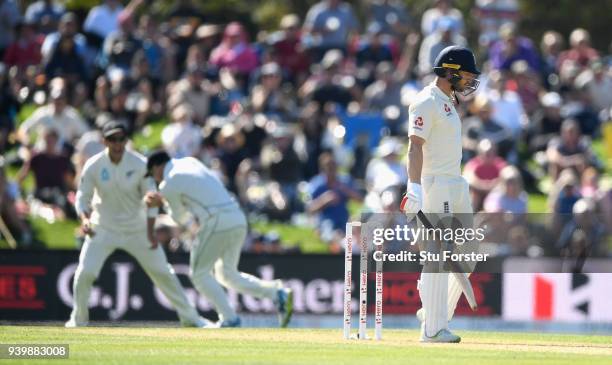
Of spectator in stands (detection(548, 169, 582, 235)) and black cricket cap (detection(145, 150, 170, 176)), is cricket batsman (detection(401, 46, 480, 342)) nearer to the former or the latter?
black cricket cap (detection(145, 150, 170, 176))

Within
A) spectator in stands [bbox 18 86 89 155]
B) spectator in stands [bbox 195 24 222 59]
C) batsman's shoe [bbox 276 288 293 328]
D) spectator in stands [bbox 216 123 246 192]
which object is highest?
spectator in stands [bbox 195 24 222 59]

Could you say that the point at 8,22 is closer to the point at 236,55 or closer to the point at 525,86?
the point at 236,55

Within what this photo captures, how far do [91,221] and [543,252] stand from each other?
209 inches

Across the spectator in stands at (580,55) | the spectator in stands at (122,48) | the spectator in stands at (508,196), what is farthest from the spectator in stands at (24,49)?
the spectator in stands at (580,55)

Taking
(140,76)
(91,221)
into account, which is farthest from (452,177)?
(140,76)

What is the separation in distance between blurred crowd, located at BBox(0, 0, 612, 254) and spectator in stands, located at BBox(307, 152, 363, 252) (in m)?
0.02

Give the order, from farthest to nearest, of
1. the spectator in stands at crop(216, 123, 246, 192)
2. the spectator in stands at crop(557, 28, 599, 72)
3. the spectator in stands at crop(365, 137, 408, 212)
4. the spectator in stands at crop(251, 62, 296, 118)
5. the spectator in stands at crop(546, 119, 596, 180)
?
1. the spectator in stands at crop(557, 28, 599, 72)
2. the spectator in stands at crop(251, 62, 296, 118)
3. the spectator in stands at crop(216, 123, 246, 192)
4. the spectator in stands at crop(546, 119, 596, 180)
5. the spectator in stands at crop(365, 137, 408, 212)

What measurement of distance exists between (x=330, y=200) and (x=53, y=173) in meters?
3.89

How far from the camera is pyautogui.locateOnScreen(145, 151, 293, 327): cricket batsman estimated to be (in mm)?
14945

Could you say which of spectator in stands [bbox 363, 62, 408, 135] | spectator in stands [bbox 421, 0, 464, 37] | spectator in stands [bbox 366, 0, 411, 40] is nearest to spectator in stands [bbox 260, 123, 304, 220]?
spectator in stands [bbox 363, 62, 408, 135]

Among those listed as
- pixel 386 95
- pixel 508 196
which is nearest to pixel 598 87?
pixel 386 95

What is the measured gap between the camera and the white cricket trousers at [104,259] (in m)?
15.0

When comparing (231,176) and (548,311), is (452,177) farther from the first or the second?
(231,176)

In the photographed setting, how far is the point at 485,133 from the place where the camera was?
2122cm
